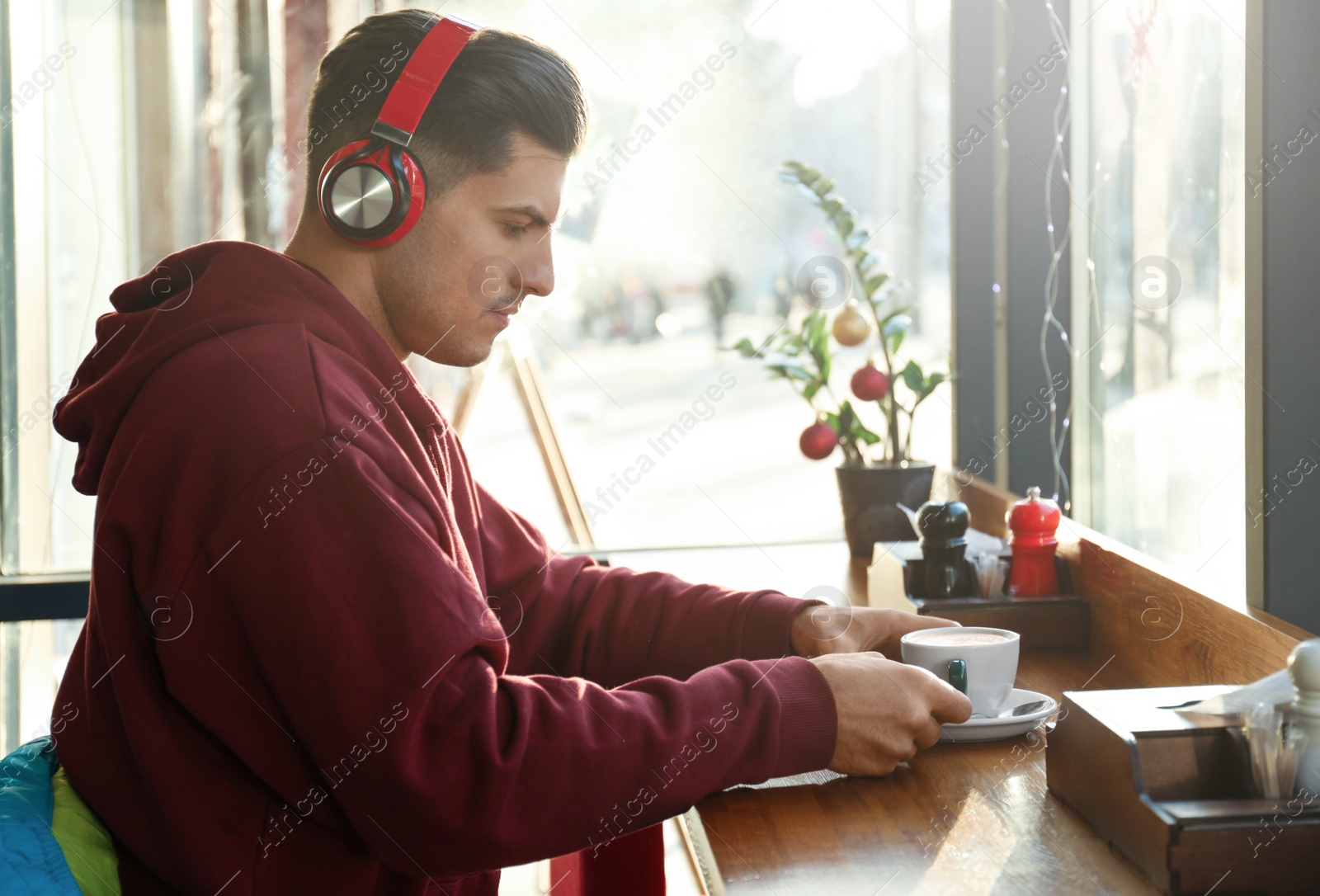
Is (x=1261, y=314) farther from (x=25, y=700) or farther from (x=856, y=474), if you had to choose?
(x=25, y=700)

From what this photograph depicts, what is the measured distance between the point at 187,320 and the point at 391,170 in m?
0.20

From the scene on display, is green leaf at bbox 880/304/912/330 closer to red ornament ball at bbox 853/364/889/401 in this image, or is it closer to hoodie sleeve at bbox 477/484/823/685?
red ornament ball at bbox 853/364/889/401

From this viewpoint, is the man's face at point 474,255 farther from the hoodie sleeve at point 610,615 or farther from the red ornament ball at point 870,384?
the red ornament ball at point 870,384

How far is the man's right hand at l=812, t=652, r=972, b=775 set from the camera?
0.82m

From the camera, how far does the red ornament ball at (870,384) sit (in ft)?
5.71

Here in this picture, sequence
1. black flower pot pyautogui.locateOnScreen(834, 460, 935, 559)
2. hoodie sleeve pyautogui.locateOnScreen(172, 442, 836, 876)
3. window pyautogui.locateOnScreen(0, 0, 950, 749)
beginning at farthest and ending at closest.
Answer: window pyautogui.locateOnScreen(0, 0, 950, 749), black flower pot pyautogui.locateOnScreen(834, 460, 935, 559), hoodie sleeve pyautogui.locateOnScreen(172, 442, 836, 876)

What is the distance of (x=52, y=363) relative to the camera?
2182mm

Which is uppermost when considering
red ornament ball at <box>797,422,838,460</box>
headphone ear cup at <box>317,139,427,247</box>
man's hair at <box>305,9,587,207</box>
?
man's hair at <box>305,9,587,207</box>

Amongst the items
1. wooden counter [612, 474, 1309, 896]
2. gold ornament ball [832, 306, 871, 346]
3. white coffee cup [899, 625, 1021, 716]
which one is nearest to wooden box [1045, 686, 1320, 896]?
wooden counter [612, 474, 1309, 896]

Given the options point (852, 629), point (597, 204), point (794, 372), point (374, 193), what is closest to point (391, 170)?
point (374, 193)

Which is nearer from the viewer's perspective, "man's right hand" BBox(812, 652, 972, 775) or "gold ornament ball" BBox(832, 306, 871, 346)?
"man's right hand" BBox(812, 652, 972, 775)

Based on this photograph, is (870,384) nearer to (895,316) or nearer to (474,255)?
(895,316)

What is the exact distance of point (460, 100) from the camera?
3.11 feet

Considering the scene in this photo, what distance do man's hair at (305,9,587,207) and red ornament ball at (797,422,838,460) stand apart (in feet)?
2.66
